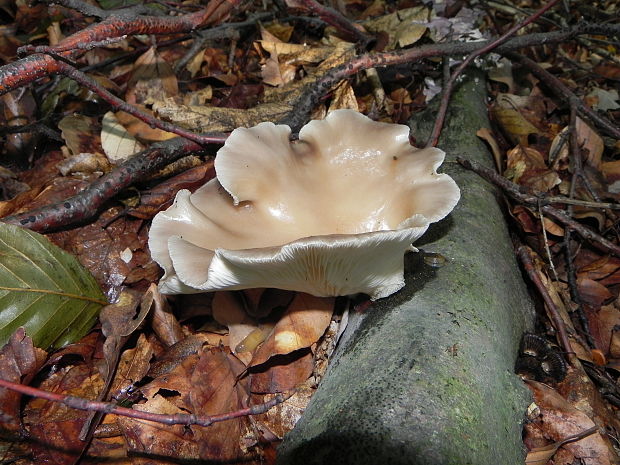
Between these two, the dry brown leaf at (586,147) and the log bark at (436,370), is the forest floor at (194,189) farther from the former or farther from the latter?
the log bark at (436,370)

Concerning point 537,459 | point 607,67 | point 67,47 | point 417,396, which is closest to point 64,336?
point 67,47

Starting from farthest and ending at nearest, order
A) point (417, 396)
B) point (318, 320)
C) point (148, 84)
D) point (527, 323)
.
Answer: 1. point (148, 84)
2. point (527, 323)
3. point (318, 320)
4. point (417, 396)

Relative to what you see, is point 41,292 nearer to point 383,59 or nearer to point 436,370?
point 436,370

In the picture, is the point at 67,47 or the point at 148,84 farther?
the point at 148,84

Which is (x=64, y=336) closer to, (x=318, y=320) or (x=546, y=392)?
(x=318, y=320)

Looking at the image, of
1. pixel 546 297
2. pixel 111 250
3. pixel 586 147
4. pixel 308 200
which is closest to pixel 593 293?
pixel 546 297

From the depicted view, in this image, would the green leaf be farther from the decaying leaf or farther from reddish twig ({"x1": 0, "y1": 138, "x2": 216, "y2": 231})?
the decaying leaf

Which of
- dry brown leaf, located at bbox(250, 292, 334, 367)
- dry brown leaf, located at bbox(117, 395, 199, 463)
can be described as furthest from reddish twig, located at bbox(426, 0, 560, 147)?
dry brown leaf, located at bbox(117, 395, 199, 463)
